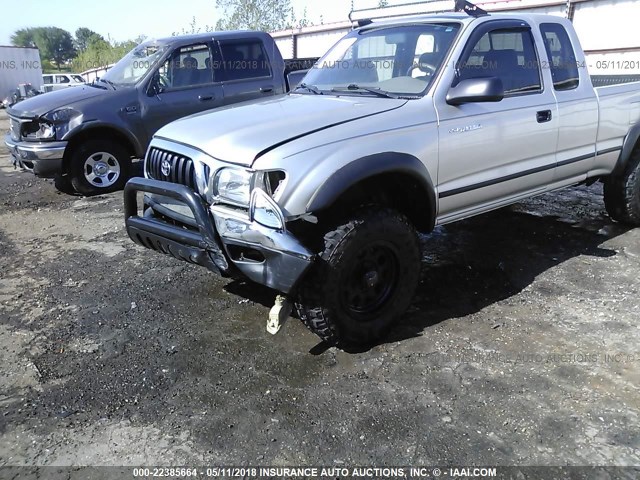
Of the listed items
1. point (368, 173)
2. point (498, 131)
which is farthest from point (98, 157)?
point (498, 131)

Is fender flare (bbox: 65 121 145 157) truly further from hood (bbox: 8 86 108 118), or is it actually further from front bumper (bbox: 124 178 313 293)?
front bumper (bbox: 124 178 313 293)

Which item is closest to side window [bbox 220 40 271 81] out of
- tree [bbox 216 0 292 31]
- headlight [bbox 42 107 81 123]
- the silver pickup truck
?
headlight [bbox 42 107 81 123]

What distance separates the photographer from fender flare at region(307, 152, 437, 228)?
9.26 feet

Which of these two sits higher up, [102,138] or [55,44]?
[55,44]

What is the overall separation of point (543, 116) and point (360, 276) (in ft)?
6.59

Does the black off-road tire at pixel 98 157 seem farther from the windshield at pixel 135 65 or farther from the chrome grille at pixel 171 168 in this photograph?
the chrome grille at pixel 171 168

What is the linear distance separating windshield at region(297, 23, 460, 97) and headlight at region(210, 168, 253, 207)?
1.29 meters

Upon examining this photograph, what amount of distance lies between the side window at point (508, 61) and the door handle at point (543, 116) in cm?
18

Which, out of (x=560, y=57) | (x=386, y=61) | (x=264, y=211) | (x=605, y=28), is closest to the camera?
(x=264, y=211)

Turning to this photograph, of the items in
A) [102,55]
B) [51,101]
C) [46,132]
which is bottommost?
[46,132]

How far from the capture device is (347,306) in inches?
123

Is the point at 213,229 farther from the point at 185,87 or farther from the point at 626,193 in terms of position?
the point at 185,87

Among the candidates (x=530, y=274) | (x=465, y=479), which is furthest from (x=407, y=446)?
(x=530, y=274)

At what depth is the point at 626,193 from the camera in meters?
5.04
